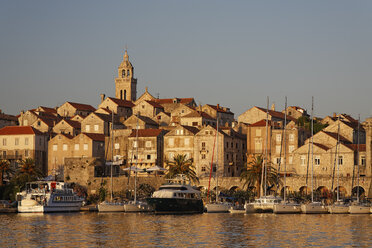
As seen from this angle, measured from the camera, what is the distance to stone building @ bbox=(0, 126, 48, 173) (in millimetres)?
118812

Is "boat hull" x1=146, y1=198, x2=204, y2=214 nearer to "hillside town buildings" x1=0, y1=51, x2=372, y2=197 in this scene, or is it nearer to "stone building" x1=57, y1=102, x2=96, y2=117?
"hillside town buildings" x1=0, y1=51, x2=372, y2=197

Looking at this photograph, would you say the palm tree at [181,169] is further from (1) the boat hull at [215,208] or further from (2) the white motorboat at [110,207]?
(1) the boat hull at [215,208]

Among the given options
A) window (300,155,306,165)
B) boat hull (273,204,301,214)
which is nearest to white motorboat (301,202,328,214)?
boat hull (273,204,301,214)

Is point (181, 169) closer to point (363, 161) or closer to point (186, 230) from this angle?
point (363, 161)

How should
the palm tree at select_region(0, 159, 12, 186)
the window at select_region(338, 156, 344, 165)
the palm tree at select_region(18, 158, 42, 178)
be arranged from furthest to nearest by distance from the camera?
the palm tree at select_region(0, 159, 12, 186), the palm tree at select_region(18, 158, 42, 178), the window at select_region(338, 156, 344, 165)

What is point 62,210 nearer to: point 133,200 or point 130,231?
point 133,200

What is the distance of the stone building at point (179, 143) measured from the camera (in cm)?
11125

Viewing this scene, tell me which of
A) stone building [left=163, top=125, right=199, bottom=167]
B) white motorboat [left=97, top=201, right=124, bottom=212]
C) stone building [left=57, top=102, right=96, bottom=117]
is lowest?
white motorboat [left=97, top=201, right=124, bottom=212]

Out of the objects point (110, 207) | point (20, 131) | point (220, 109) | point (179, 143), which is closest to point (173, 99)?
point (220, 109)

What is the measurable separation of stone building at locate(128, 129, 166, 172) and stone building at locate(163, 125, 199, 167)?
1.51m

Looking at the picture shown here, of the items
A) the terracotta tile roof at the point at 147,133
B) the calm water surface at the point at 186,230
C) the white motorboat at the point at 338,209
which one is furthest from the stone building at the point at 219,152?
the white motorboat at the point at 338,209

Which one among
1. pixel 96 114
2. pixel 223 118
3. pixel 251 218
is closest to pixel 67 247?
pixel 251 218

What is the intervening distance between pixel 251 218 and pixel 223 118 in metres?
56.9

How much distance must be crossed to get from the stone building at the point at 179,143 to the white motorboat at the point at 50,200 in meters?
20.2
